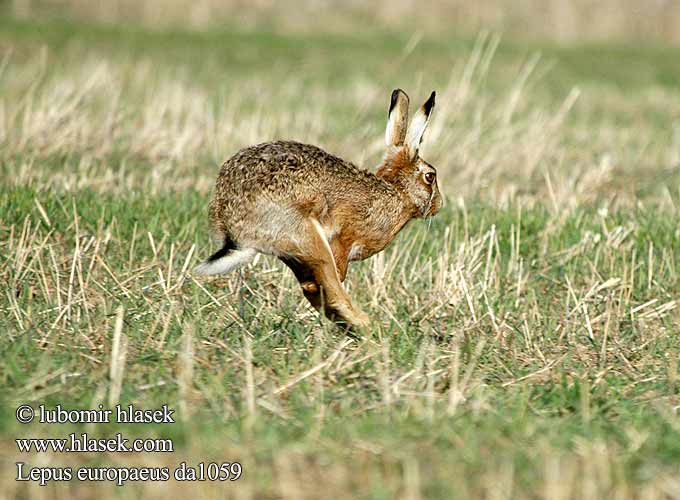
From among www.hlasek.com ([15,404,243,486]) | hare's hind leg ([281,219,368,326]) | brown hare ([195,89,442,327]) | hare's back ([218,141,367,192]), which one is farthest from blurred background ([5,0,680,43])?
www.hlasek.com ([15,404,243,486])

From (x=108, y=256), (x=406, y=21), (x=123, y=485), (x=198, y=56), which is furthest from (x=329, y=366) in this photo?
(x=406, y=21)

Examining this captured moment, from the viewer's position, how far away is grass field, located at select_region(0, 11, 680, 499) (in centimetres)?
392

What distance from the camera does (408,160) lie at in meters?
6.15

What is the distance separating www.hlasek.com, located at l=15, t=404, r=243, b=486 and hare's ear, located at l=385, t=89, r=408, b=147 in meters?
2.43

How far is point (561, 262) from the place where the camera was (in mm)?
7379

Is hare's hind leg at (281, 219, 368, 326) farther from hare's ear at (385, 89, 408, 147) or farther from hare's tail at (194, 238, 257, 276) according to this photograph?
hare's ear at (385, 89, 408, 147)

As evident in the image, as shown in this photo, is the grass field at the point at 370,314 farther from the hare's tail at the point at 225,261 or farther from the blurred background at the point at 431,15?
the blurred background at the point at 431,15

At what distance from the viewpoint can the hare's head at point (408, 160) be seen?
6051 mm

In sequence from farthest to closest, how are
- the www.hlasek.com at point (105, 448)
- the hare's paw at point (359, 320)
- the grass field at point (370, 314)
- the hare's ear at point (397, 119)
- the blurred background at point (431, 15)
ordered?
the blurred background at point (431, 15) < the hare's ear at point (397, 119) < the hare's paw at point (359, 320) < the grass field at point (370, 314) < the www.hlasek.com at point (105, 448)

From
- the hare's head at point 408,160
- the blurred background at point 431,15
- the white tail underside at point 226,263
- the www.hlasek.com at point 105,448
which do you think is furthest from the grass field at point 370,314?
the blurred background at point 431,15

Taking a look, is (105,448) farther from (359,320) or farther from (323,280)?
(359,320)

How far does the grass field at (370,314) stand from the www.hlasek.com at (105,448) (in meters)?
0.04

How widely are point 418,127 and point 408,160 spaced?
7.7 inches

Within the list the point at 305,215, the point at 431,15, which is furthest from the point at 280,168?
the point at 431,15
